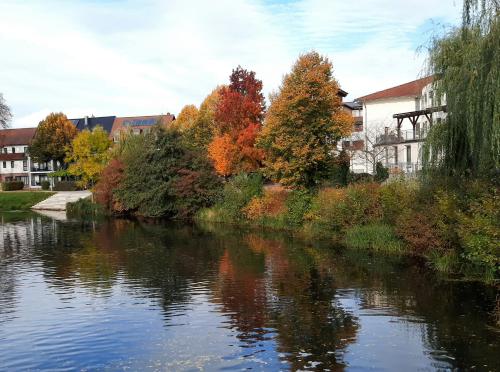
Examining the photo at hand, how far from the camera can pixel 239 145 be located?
5019 centimetres

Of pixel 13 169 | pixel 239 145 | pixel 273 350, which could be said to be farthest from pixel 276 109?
pixel 13 169

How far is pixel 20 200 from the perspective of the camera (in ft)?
224

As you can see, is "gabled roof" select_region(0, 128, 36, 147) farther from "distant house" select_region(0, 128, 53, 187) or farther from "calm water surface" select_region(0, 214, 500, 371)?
"calm water surface" select_region(0, 214, 500, 371)

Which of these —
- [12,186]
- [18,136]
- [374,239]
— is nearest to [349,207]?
[374,239]

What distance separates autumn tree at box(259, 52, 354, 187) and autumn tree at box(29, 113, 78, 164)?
5554 centimetres

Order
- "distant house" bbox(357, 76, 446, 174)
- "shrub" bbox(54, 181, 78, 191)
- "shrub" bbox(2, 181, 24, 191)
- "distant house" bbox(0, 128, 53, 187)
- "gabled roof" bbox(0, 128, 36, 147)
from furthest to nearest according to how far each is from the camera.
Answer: "gabled roof" bbox(0, 128, 36, 147), "distant house" bbox(0, 128, 53, 187), "shrub" bbox(2, 181, 24, 191), "shrub" bbox(54, 181, 78, 191), "distant house" bbox(357, 76, 446, 174)

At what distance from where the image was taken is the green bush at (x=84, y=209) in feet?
181

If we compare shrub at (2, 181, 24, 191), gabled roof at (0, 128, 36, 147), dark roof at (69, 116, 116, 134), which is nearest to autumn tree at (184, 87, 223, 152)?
shrub at (2, 181, 24, 191)

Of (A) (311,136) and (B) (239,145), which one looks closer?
(A) (311,136)

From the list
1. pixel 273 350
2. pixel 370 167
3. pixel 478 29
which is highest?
pixel 478 29

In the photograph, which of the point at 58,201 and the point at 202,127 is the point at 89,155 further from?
the point at 202,127

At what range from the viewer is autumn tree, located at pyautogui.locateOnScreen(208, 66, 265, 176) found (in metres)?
50.0

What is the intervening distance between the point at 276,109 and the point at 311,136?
3106 mm

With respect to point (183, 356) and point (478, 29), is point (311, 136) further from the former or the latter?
point (183, 356)
